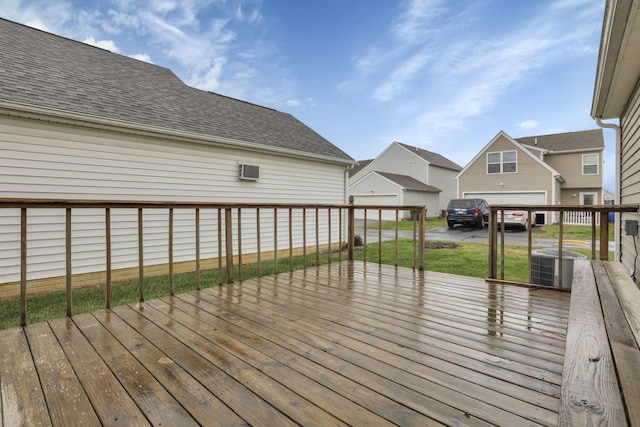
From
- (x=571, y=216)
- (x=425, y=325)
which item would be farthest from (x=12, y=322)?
(x=571, y=216)

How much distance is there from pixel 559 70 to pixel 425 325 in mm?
12068

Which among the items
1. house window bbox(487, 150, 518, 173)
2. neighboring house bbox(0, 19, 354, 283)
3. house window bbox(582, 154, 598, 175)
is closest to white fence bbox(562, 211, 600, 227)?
house window bbox(582, 154, 598, 175)

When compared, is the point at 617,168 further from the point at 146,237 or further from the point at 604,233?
the point at 146,237

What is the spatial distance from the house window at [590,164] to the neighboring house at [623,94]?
14.4 meters

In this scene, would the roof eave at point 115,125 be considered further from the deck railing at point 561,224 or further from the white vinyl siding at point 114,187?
the deck railing at point 561,224

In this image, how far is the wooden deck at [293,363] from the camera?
1.31 m

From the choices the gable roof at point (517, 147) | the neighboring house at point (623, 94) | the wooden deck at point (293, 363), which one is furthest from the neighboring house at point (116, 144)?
the gable roof at point (517, 147)

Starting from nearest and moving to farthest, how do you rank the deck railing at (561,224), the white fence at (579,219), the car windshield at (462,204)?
1. the deck railing at (561,224)
2. the car windshield at (462,204)
3. the white fence at (579,219)

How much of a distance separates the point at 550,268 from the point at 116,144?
6062 millimetres

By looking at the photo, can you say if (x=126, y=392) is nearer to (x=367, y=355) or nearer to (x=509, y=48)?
(x=367, y=355)

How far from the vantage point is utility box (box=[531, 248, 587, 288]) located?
10.8 feet

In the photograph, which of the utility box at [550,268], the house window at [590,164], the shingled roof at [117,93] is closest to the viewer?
the utility box at [550,268]

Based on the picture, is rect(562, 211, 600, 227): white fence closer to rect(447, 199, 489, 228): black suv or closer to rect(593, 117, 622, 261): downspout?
rect(447, 199, 489, 228): black suv

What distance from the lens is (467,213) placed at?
525 inches
